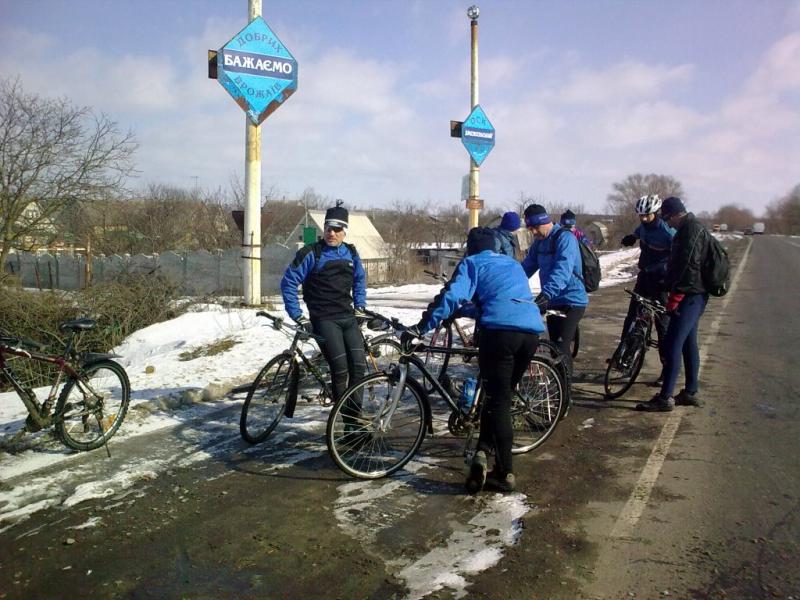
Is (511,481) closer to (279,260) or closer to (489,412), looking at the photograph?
(489,412)

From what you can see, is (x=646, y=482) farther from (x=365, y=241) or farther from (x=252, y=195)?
(x=365, y=241)

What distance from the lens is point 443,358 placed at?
7.01 meters

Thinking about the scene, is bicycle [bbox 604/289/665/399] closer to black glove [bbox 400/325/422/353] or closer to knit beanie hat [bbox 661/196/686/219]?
knit beanie hat [bbox 661/196/686/219]

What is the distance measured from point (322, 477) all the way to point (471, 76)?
1306cm

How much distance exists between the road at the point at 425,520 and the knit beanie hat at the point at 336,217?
1854 millimetres

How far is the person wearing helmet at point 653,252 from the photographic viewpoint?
23.2 feet

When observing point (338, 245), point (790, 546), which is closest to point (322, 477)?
point (338, 245)

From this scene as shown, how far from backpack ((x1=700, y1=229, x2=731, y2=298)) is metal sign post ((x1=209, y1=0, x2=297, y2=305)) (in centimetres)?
775

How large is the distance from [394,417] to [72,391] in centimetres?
259

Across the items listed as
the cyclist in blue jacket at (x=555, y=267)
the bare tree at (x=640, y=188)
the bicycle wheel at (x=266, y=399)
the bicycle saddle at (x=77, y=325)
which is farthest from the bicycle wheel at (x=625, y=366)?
the bare tree at (x=640, y=188)

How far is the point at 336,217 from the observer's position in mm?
5371

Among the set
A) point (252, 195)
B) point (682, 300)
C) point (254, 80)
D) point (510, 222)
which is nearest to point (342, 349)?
point (682, 300)

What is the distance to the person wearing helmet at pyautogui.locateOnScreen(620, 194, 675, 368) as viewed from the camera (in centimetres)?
708

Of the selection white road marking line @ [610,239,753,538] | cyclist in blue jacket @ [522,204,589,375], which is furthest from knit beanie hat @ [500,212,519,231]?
white road marking line @ [610,239,753,538]
